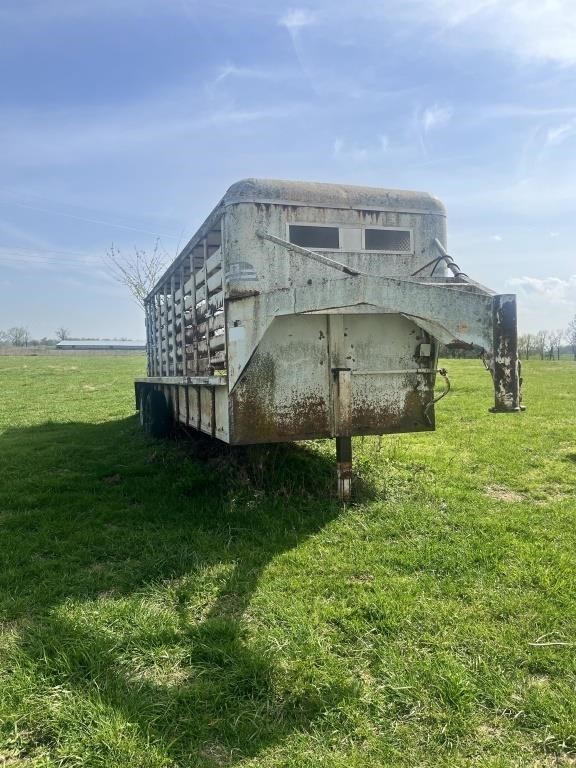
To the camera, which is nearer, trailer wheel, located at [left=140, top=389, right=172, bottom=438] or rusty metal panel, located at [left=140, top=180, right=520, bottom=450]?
rusty metal panel, located at [left=140, top=180, right=520, bottom=450]

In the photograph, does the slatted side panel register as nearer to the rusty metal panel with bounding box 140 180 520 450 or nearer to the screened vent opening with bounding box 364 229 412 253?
the rusty metal panel with bounding box 140 180 520 450

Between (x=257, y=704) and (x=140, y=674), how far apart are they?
0.63 m

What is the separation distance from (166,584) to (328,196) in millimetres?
3320

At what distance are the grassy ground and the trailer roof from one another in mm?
2497

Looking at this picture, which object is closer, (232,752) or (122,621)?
(232,752)

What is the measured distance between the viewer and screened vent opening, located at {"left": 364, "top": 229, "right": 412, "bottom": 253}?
507cm

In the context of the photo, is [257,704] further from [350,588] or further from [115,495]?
[115,495]

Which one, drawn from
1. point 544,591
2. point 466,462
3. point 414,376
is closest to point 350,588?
point 544,591

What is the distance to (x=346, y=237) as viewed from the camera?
16.4 ft

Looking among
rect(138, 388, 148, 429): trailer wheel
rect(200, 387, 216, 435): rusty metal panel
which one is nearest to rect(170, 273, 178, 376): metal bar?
rect(200, 387, 216, 435): rusty metal panel

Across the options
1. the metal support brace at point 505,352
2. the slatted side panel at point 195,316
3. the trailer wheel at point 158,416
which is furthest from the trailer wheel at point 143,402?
the metal support brace at point 505,352

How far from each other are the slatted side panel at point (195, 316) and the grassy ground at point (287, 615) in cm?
114

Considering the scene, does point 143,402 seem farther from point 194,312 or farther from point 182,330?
point 194,312

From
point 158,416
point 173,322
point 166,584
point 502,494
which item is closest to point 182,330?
point 173,322
